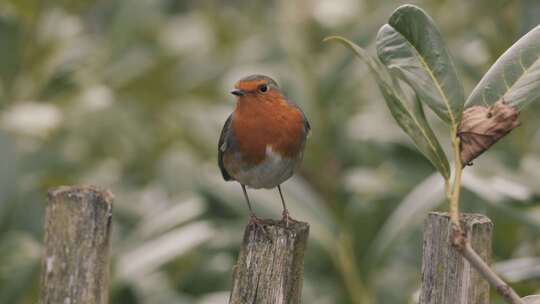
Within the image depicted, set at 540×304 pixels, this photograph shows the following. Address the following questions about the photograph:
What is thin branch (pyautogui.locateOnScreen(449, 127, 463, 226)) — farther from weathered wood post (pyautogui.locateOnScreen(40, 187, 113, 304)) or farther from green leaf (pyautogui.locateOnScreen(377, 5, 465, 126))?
weathered wood post (pyautogui.locateOnScreen(40, 187, 113, 304))

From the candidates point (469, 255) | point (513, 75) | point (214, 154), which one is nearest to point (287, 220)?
point (513, 75)

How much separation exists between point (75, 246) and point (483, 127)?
863 millimetres

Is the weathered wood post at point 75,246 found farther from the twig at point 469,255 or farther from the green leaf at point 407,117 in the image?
the twig at point 469,255

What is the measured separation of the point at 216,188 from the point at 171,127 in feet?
7.48

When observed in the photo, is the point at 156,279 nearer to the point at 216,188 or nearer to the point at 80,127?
the point at 216,188

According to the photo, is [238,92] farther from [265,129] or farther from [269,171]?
[269,171]

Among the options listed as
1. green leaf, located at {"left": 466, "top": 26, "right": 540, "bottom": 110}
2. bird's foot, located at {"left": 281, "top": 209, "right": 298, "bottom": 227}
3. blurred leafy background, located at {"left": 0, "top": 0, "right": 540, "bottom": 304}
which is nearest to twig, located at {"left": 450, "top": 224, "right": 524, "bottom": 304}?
green leaf, located at {"left": 466, "top": 26, "right": 540, "bottom": 110}

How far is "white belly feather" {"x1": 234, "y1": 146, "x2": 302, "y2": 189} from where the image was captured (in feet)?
9.86

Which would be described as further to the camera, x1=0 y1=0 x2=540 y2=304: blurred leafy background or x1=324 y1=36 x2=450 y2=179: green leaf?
x1=0 y1=0 x2=540 y2=304: blurred leafy background

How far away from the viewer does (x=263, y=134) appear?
3012 millimetres

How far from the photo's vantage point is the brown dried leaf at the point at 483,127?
174 centimetres

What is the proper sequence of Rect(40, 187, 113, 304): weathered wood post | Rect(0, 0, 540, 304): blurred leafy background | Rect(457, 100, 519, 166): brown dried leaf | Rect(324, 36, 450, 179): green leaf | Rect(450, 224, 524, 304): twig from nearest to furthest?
1. Rect(450, 224, 524, 304): twig
2. Rect(457, 100, 519, 166): brown dried leaf
3. Rect(324, 36, 450, 179): green leaf
4. Rect(40, 187, 113, 304): weathered wood post
5. Rect(0, 0, 540, 304): blurred leafy background

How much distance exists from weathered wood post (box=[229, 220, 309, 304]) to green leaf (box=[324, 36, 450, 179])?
0.40 m

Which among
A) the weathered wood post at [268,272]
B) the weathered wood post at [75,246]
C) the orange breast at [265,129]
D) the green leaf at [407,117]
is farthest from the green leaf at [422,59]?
the orange breast at [265,129]
